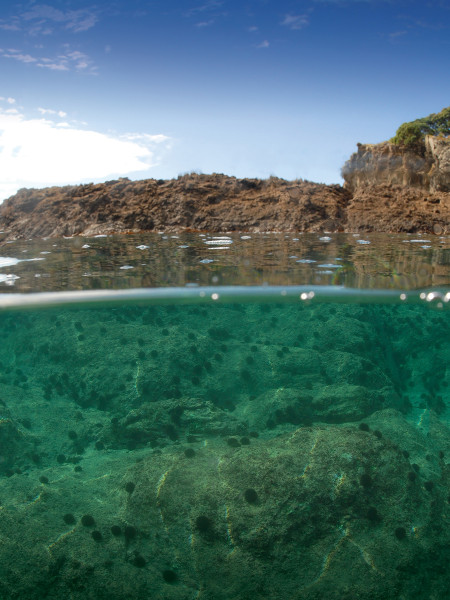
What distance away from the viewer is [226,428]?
8109mm

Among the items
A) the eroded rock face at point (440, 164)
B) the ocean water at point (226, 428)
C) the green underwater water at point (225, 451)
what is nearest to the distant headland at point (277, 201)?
the eroded rock face at point (440, 164)

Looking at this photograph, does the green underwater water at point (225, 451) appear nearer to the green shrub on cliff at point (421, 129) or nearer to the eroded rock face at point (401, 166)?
the eroded rock face at point (401, 166)

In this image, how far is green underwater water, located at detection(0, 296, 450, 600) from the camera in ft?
20.6

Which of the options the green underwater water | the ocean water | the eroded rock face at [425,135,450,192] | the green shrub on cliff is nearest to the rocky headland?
the eroded rock face at [425,135,450,192]

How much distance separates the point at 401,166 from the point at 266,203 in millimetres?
10062

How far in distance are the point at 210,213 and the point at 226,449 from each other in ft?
73.1

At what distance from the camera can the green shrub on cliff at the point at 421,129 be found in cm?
3122

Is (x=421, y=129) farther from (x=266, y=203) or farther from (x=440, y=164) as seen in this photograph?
(x=266, y=203)

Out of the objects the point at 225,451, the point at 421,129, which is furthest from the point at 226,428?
the point at 421,129

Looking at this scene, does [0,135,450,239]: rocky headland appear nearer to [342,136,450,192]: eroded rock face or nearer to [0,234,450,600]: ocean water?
[342,136,450,192]: eroded rock face

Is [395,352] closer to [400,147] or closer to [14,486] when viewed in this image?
[14,486]

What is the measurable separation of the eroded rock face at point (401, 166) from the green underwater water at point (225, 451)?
69.5 feet

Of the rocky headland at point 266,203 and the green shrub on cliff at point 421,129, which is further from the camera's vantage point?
the green shrub on cliff at point 421,129

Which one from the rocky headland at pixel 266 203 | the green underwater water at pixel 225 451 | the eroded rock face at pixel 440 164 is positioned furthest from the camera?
the eroded rock face at pixel 440 164
